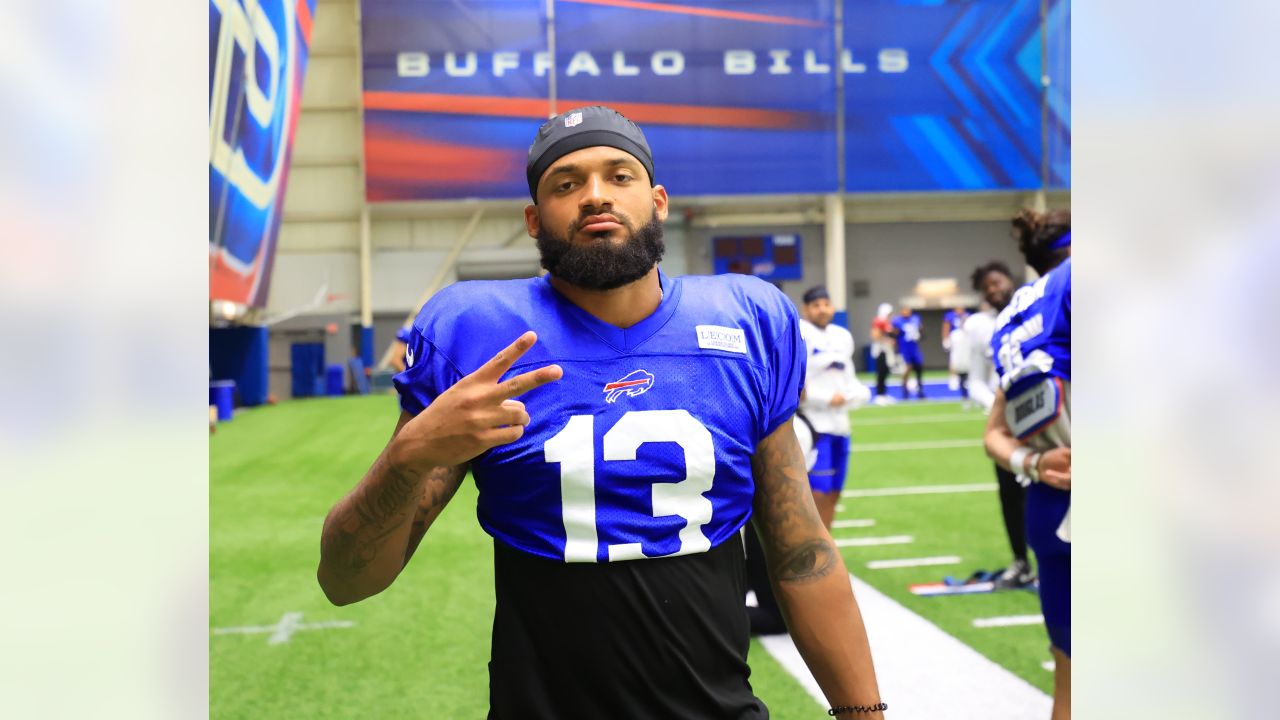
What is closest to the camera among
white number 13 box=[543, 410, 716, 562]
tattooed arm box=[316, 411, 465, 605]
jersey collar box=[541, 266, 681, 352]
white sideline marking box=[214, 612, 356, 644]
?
tattooed arm box=[316, 411, 465, 605]

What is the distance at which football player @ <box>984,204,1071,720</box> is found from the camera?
275 centimetres

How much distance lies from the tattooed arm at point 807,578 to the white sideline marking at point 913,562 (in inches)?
197

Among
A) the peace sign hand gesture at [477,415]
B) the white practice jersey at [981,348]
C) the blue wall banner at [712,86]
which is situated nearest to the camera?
the peace sign hand gesture at [477,415]

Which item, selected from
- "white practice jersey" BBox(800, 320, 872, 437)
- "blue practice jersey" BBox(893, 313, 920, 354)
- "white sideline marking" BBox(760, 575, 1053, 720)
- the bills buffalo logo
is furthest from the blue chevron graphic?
the bills buffalo logo

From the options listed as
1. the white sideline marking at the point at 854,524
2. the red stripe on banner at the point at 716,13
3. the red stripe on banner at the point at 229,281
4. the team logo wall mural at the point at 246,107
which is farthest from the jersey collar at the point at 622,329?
the red stripe on banner at the point at 716,13

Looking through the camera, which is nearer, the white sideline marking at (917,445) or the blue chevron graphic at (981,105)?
the white sideline marking at (917,445)

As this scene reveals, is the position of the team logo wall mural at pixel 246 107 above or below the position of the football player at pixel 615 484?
above

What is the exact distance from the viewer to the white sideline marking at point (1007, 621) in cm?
532

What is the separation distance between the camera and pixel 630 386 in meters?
1.78

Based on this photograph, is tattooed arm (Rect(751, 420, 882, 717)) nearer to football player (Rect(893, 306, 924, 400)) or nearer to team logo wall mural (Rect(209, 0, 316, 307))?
team logo wall mural (Rect(209, 0, 316, 307))

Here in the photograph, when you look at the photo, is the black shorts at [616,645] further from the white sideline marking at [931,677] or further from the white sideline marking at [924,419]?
the white sideline marking at [924,419]

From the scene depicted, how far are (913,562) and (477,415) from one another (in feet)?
19.3

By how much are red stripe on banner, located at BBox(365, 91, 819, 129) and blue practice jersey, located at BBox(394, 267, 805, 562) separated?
2382cm
